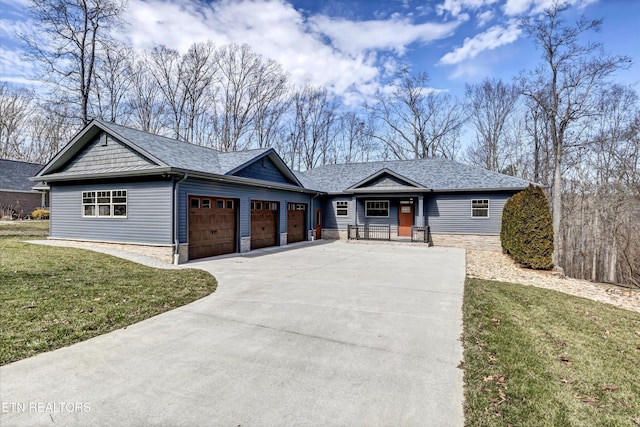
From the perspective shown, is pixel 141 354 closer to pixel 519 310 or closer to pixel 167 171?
pixel 519 310

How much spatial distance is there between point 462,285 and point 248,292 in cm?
520

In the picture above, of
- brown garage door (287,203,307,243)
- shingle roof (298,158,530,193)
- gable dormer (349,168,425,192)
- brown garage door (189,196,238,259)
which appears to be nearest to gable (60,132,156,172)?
brown garage door (189,196,238,259)

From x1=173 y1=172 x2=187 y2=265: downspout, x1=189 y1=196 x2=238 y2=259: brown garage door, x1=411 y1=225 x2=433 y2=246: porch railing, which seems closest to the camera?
x1=173 y1=172 x2=187 y2=265: downspout

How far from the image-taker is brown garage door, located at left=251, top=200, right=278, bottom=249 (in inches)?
575

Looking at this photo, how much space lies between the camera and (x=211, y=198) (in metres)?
12.2

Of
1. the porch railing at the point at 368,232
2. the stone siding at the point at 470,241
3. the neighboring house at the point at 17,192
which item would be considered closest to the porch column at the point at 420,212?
the stone siding at the point at 470,241

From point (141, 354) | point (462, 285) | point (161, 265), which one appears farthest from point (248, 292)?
point (462, 285)

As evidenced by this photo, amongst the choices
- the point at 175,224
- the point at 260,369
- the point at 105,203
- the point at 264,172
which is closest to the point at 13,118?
the point at 105,203

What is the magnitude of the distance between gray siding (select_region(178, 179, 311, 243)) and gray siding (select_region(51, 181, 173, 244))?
1.34ft

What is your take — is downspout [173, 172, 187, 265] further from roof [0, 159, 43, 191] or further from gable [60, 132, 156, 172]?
roof [0, 159, 43, 191]

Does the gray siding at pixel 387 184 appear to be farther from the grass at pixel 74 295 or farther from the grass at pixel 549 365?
the grass at pixel 74 295

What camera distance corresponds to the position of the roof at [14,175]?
26.9m

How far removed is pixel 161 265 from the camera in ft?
32.8

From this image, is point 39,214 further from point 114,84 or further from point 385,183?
point 385,183
